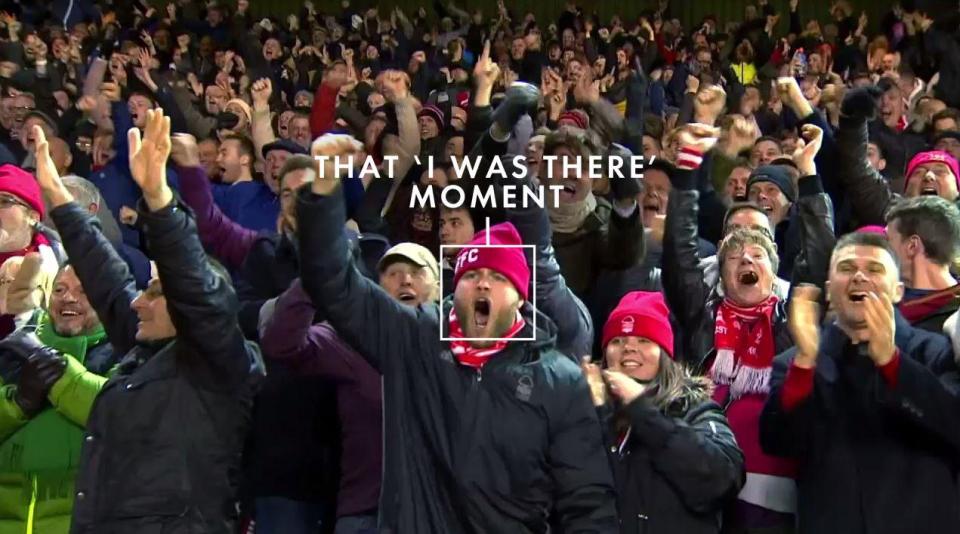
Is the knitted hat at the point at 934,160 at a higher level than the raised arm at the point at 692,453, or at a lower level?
higher

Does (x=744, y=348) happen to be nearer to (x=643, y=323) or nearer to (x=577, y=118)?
(x=643, y=323)

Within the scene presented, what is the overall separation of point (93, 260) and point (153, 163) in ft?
2.04

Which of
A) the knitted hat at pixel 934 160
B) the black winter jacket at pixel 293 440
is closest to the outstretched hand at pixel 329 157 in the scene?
the black winter jacket at pixel 293 440

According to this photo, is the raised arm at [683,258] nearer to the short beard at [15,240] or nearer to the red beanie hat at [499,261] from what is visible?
the red beanie hat at [499,261]

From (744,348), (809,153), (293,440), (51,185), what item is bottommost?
(293,440)

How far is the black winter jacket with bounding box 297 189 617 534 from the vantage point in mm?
3684

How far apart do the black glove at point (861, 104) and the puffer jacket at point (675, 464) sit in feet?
6.52

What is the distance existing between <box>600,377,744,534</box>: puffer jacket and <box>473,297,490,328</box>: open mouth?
0.45 metres

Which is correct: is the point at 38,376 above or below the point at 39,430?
above

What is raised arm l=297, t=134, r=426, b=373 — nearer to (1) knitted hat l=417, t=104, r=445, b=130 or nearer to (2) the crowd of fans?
(2) the crowd of fans

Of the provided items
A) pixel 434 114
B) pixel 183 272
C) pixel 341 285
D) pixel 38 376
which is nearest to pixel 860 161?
pixel 341 285

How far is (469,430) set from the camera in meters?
3.71

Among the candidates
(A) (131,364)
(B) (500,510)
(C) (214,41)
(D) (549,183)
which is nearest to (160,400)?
(A) (131,364)

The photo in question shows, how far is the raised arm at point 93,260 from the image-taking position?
13.9 ft
